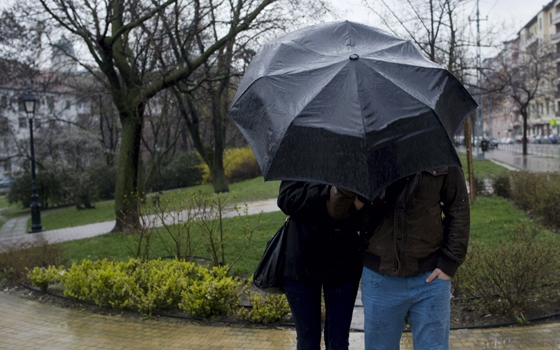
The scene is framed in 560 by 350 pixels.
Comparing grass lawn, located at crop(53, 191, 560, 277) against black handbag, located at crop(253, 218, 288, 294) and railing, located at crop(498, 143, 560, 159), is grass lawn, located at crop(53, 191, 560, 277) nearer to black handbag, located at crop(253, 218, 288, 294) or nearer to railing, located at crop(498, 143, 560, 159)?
black handbag, located at crop(253, 218, 288, 294)

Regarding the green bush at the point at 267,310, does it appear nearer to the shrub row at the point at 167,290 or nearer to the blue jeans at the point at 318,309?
the shrub row at the point at 167,290

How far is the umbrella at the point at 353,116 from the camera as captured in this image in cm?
226

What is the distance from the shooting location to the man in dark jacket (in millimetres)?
2545

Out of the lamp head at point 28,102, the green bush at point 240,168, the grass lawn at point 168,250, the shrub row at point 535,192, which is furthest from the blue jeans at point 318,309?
the green bush at point 240,168

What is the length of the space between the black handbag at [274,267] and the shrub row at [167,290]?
2.29 meters

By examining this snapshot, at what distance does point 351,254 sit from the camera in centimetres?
281

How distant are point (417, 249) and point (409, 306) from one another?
0.32 m

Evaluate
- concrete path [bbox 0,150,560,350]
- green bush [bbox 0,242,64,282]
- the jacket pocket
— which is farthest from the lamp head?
the jacket pocket

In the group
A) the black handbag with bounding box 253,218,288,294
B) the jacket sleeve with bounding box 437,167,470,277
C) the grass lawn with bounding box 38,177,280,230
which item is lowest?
the grass lawn with bounding box 38,177,280,230

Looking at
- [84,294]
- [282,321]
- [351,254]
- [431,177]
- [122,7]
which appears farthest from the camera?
[122,7]

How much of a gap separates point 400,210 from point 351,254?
0.43 metres

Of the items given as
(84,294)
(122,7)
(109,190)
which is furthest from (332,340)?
(109,190)

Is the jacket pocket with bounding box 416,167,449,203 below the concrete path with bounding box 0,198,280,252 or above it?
above

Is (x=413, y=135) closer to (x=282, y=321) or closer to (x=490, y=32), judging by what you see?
(x=282, y=321)
